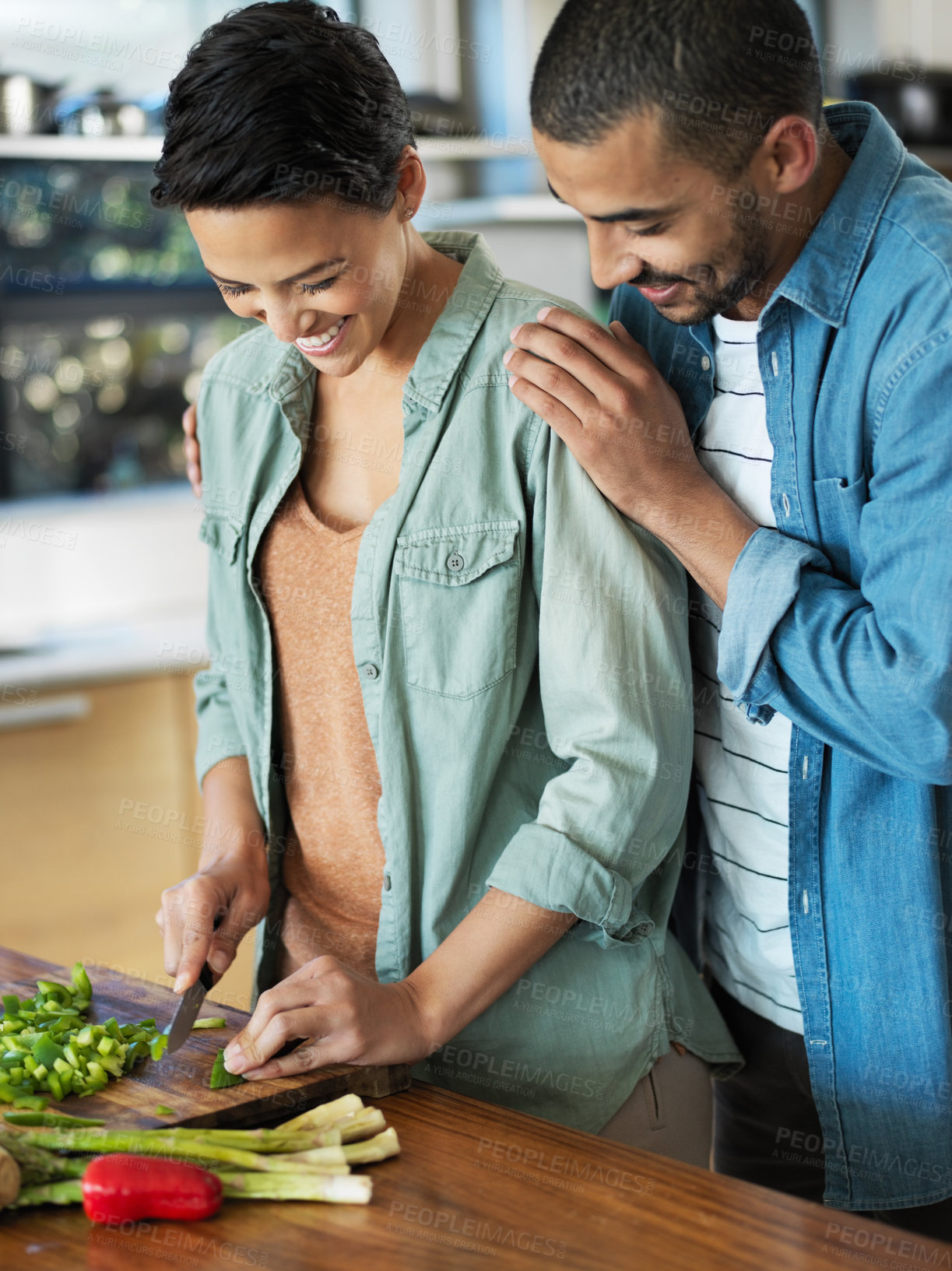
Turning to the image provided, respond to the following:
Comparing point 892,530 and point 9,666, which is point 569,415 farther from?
point 9,666

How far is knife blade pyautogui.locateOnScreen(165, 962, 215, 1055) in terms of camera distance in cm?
117

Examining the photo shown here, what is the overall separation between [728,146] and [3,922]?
2311mm

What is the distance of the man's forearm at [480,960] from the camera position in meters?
1.18

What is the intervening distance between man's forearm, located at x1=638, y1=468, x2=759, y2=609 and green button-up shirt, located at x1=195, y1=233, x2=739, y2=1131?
0.14 ft

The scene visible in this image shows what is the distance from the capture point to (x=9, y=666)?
2.72m

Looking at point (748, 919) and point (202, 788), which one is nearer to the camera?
point (748, 919)

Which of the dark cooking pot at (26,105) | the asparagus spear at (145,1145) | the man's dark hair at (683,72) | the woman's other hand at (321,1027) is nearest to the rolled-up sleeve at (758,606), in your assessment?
the man's dark hair at (683,72)

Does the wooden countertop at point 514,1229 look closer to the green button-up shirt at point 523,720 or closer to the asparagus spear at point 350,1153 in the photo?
the asparagus spear at point 350,1153

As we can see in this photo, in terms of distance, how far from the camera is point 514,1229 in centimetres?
93

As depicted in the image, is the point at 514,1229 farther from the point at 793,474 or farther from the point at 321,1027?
the point at 793,474

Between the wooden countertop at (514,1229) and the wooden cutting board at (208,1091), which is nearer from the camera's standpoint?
the wooden countertop at (514,1229)

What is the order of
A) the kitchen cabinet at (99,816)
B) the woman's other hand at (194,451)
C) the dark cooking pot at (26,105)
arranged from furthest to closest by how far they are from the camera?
the dark cooking pot at (26,105) < the kitchen cabinet at (99,816) < the woman's other hand at (194,451)

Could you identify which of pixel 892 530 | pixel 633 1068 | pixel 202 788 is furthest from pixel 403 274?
pixel 633 1068

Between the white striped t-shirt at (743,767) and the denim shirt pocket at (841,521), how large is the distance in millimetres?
65
